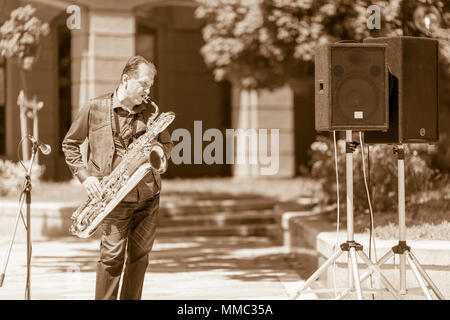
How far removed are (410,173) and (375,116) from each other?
4.15 metres

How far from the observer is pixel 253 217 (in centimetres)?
1503

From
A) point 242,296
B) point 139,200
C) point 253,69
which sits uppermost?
point 253,69

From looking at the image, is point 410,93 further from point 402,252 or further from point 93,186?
point 93,186

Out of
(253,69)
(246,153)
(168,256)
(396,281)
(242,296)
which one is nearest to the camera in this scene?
(396,281)

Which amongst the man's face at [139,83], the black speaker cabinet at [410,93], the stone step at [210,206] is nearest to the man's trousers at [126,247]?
the man's face at [139,83]

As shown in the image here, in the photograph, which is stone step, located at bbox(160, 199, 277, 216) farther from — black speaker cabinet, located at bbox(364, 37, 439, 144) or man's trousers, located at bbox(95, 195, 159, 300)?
man's trousers, located at bbox(95, 195, 159, 300)

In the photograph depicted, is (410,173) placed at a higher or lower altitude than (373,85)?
lower

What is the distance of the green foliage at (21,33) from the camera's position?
1398 centimetres

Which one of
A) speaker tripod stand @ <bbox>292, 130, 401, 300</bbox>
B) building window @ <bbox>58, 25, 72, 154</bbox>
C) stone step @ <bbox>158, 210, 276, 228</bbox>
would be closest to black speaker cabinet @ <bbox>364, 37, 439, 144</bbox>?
speaker tripod stand @ <bbox>292, 130, 401, 300</bbox>

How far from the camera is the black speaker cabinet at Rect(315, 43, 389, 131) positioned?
693 centimetres

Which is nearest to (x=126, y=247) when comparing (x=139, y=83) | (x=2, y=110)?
(x=139, y=83)

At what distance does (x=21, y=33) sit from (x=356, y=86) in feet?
27.8

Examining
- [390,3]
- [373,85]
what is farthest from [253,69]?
[373,85]
